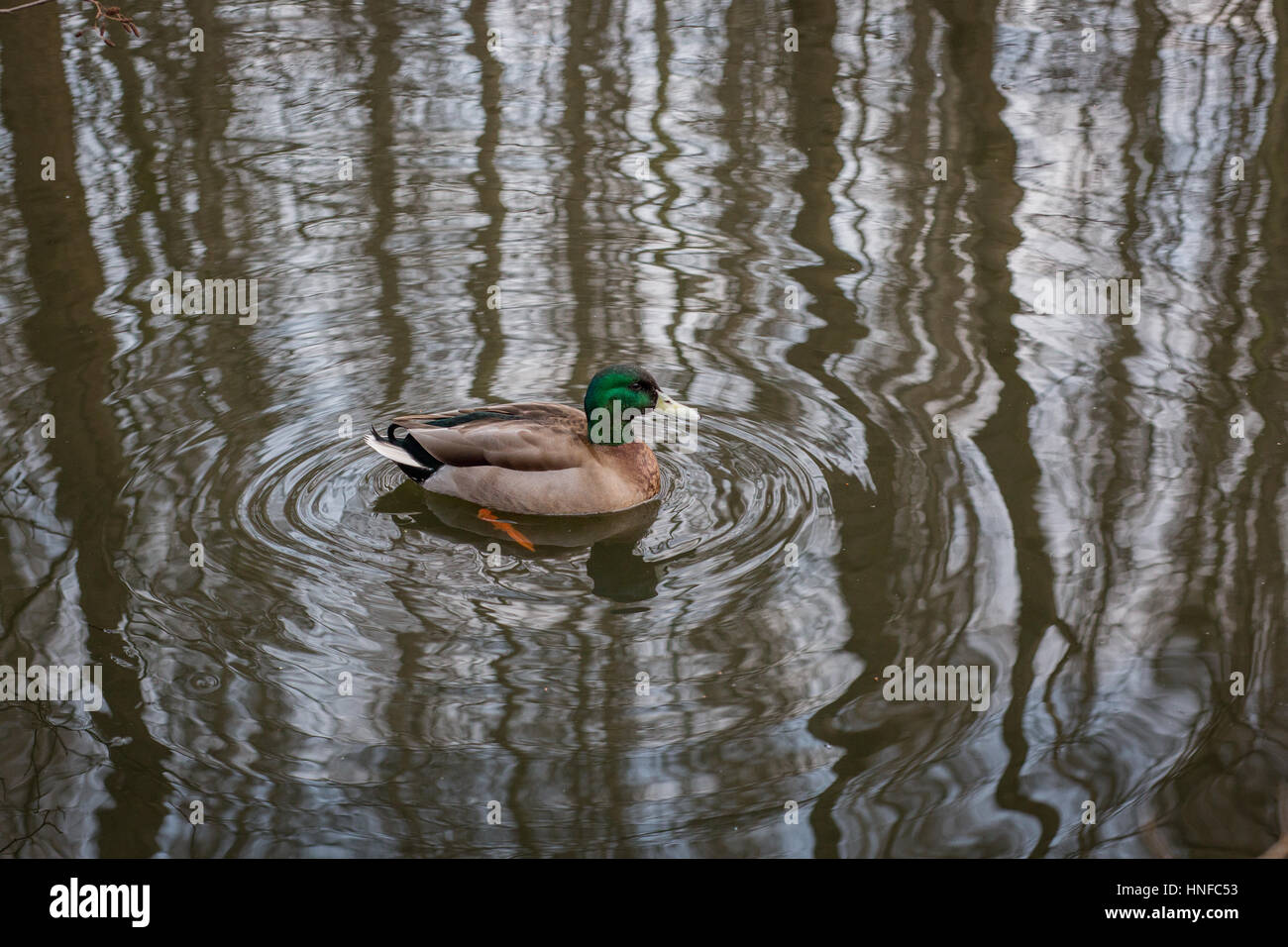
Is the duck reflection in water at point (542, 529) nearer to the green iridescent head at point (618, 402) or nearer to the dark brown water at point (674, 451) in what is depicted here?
the dark brown water at point (674, 451)

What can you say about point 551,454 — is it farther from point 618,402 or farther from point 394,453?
point 394,453

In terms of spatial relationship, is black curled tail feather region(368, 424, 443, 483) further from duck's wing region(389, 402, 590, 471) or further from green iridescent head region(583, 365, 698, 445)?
green iridescent head region(583, 365, 698, 445)

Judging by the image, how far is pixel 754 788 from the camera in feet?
16.0

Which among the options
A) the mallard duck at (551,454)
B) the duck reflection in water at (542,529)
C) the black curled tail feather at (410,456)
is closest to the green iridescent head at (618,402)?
the mallard duck at (551,454)

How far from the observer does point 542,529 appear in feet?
21.5

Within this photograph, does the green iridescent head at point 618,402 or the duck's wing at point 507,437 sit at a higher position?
the green iridescent head at point 618,402

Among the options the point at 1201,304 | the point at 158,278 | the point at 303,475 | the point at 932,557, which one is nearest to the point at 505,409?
the point at 303,475

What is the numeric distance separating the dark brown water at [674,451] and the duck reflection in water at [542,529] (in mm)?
41

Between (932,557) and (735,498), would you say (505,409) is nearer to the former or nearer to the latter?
(735,498)

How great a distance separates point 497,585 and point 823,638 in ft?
4.59

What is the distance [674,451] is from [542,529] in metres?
0.90

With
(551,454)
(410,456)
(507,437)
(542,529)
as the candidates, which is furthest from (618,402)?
(410,456)

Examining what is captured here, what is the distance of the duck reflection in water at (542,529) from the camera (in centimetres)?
625

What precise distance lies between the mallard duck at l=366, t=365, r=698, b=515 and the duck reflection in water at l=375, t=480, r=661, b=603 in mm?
49
